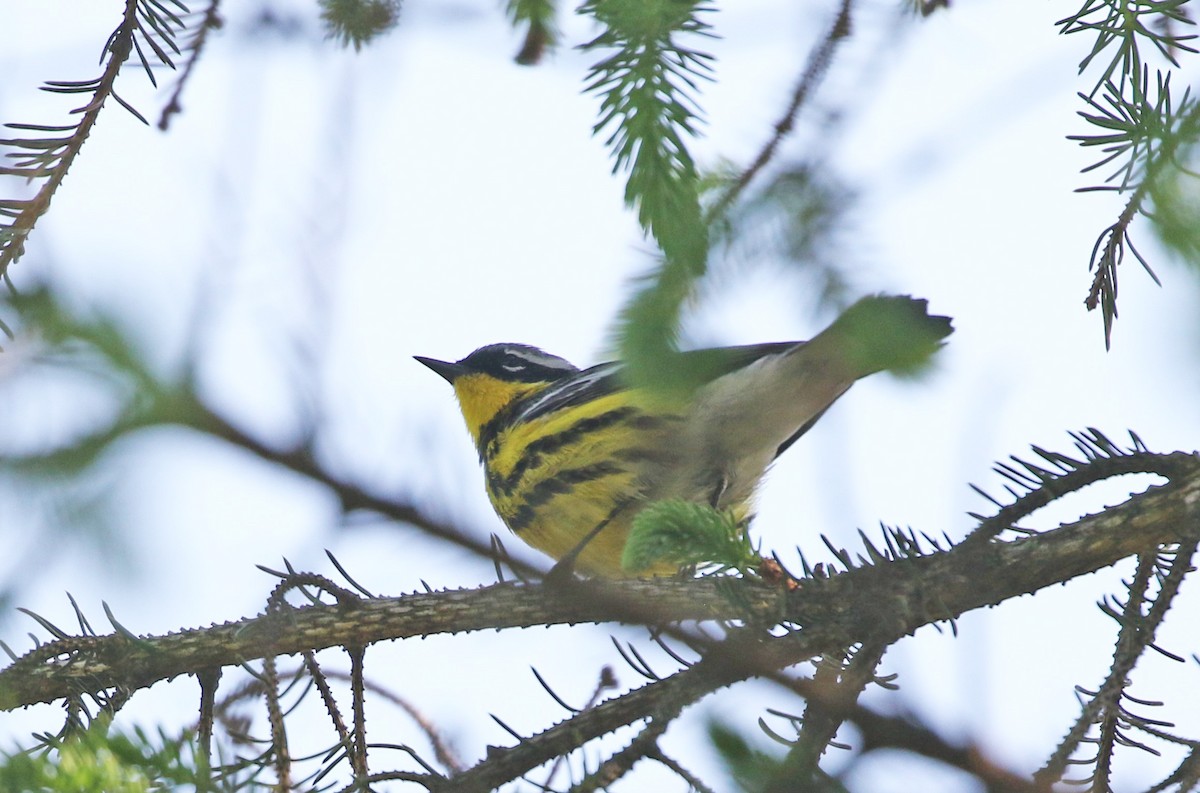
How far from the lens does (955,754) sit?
1185 mm

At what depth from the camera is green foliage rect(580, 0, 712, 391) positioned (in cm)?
123

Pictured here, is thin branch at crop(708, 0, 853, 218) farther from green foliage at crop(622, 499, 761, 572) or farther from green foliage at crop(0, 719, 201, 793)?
green foliage at crop(0, 719, 201, 793)

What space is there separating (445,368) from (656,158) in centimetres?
388

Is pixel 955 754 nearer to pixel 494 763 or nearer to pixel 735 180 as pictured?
pixel 494 763

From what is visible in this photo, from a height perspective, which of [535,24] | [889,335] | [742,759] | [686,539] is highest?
[535,24]

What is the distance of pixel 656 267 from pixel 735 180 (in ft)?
2.83

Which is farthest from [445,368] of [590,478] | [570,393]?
[590,478]

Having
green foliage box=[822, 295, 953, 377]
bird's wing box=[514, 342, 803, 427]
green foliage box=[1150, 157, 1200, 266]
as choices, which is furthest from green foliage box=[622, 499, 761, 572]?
bird's wing box=[514, 342, 803, 427]

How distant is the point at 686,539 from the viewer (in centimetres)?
203

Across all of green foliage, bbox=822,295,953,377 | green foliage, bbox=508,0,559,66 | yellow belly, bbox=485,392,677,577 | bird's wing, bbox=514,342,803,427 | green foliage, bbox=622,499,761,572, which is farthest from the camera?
yellow belly, bbox=485,392,677,577

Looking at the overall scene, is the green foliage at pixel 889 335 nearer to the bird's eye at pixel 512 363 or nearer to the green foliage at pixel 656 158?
the green foliage at pixel 656 158

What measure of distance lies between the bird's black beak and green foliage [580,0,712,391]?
11.4 ft

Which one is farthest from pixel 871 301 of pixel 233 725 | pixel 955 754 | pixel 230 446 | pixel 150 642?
pixel 233 725

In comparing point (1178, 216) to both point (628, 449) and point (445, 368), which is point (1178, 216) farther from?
point (445, 368)
